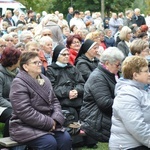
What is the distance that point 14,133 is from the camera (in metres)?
5.45

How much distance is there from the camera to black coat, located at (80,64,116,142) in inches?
223

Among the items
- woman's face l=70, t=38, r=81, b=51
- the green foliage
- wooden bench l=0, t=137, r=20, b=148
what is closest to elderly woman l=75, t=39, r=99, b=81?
woman's face l=70, t=38, r=81, b=51

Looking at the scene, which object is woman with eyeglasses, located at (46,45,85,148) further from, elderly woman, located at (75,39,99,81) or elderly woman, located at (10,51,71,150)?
elderly woman, located at (10,51,71,150)

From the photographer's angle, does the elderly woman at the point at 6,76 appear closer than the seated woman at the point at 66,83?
Yes

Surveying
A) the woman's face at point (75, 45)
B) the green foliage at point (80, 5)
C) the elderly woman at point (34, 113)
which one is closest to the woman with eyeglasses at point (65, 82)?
the elderly woman at point (34, 113)

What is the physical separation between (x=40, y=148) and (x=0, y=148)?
702 millimetres

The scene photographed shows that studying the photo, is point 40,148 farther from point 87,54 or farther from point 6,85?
point 87,54

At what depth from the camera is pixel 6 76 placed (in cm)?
665

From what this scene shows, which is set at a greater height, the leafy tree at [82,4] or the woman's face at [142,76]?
the leafy tree at [82,4]

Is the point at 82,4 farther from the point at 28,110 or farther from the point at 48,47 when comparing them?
Answer: the point at 28,110

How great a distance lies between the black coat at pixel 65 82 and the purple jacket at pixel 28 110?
1.15 metres

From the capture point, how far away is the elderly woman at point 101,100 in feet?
18.6

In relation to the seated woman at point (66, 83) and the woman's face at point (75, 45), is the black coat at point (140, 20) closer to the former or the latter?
the woman's face at point (75, 45)

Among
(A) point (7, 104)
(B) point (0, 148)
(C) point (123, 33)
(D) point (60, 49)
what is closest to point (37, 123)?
(B) point (0, 148)
